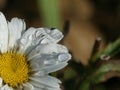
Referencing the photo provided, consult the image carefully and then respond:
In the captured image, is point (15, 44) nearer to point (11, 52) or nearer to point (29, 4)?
point (11, 52)

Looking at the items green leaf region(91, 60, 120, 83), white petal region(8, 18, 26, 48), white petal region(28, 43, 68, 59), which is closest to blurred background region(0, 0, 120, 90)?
green leaf region(91, 60, 120, 83)

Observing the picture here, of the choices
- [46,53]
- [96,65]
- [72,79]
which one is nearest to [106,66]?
[96,65]

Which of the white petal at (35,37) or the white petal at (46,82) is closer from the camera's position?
the white petal at (46,82)

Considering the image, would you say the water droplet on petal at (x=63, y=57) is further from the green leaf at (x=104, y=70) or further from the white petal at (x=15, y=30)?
the green leaf at (x=104, y=70)

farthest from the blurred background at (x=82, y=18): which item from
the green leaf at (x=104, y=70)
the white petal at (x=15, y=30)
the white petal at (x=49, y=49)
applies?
the white petal at (x=49, y=49)

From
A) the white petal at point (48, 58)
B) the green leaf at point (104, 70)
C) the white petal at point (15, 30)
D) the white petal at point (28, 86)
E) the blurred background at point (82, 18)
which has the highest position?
the white petal at point (15, 30)

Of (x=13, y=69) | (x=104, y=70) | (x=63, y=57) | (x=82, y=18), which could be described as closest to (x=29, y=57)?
(x=13, y=69)
